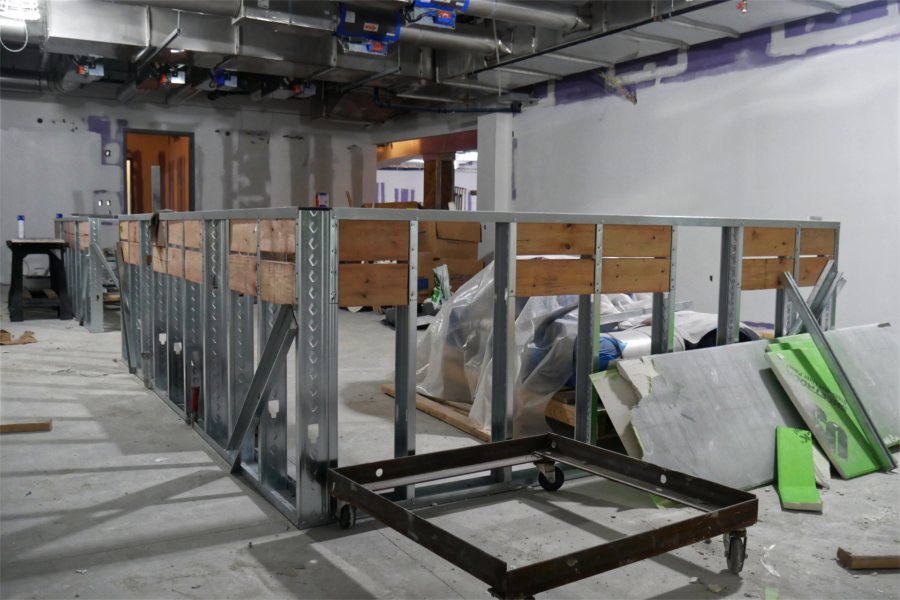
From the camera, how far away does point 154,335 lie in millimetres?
4777

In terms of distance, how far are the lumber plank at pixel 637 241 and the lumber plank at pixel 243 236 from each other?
4.87ft

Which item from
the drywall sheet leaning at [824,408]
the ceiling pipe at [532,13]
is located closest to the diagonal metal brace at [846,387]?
the drywall sheet leaning at [824,408]

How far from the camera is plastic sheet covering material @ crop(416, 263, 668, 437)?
385cm

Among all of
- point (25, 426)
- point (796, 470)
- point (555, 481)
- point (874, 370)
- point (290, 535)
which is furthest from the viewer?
point (874, 370)

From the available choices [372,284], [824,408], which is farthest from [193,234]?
[824,408]

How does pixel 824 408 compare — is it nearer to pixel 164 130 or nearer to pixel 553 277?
pixel 553 277

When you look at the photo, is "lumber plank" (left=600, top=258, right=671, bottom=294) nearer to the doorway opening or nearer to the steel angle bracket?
the steel angle bracket

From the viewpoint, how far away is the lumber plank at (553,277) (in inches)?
123

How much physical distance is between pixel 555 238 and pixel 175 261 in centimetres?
219

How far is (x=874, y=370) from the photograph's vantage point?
396 cm

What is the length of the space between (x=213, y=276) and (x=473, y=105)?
678cm

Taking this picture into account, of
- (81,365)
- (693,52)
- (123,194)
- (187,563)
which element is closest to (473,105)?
(693,52)

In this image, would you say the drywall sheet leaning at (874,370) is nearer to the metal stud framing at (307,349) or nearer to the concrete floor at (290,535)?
the concrete floor at (290,535)

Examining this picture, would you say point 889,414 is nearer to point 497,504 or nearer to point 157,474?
point 497,504
